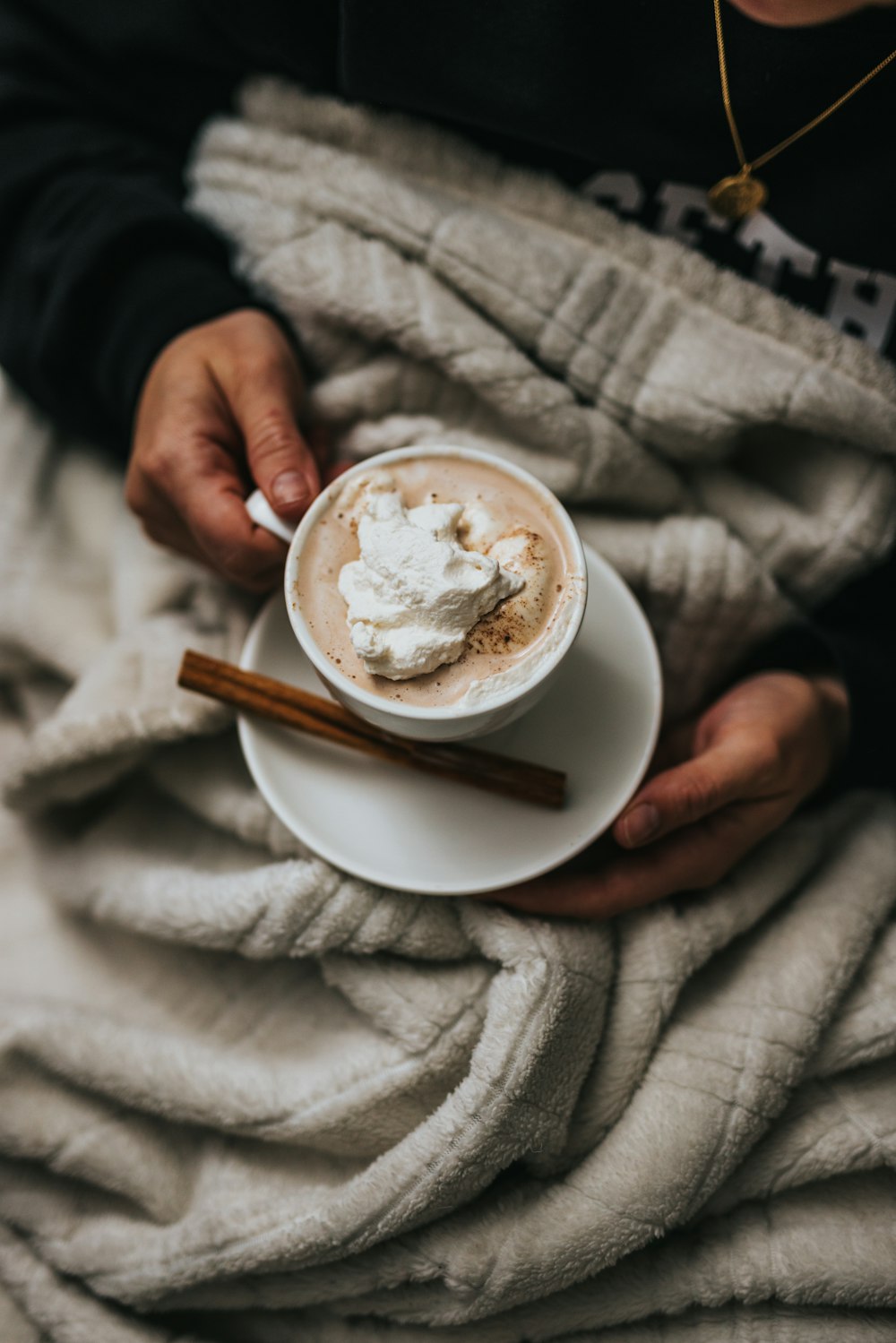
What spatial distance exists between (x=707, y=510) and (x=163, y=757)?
2.09ft

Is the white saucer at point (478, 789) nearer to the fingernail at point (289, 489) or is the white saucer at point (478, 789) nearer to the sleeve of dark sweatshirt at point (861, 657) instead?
the fingernail at point (289, 489)

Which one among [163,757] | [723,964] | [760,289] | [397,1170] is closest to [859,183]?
[760,289]

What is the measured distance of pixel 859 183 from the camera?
32.6 inches

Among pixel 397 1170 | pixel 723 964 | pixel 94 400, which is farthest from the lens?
pixel 94 400

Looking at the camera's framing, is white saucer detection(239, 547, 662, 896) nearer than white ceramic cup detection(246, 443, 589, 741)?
No

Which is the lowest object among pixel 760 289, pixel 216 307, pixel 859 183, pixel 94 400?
pixel 94 400

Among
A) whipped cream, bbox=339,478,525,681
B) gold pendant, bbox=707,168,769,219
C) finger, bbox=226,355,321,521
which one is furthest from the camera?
gold pendant, bbox=707,168,769,219

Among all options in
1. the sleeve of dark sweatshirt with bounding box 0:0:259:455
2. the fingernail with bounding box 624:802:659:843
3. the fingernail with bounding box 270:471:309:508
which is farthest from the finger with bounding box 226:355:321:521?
the fingernail with bounding box 624:802:659:843

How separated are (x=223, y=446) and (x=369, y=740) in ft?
1.06

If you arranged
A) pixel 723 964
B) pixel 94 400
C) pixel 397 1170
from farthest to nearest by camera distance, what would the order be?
1. pixel 94 400
2. pixel 723 964
3. pixel 397 1170

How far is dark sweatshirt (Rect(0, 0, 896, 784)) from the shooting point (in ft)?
2.67

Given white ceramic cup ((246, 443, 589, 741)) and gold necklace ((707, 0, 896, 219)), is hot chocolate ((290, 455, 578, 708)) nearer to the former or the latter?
white ceramic cup ((246, 443, 589, 741))

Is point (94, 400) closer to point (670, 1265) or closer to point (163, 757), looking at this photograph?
point (163, 757)

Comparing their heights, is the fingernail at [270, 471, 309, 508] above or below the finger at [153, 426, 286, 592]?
above
